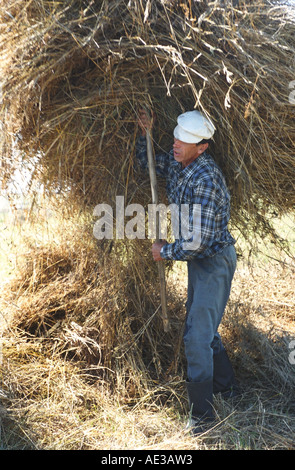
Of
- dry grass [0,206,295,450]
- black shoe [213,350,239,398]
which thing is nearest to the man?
dry grass [0,206,295,450]

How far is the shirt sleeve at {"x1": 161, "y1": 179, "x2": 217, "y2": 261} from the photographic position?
272cm

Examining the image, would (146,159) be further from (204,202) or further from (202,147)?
(204,202)

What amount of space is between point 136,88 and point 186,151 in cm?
44

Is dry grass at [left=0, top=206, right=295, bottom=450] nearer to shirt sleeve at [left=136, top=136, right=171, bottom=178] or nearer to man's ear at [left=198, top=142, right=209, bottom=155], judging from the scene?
shirt sleeve at [left=136, top=136, right=171, bottom=178]

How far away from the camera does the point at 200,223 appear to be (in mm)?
2719

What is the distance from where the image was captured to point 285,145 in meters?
2.90

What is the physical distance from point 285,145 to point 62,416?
2.00m

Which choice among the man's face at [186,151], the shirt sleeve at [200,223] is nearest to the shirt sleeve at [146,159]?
the man's face at [186,151]

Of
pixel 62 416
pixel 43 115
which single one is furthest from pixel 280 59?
pixel 62 416

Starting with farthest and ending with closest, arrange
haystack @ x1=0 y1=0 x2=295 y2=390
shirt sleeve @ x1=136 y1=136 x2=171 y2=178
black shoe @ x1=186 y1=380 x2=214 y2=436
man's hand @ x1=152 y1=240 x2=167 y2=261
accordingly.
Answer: shirt sleeve @ x1=136 y1=136 x2=171 y2=178 → man's hand @ x1=152 y1=240 x2=167 y2=261 → black shoe @ x1=186 y1=380 x2=214 y2=436 → haystack @ x1=0 y1=0 x2=295 y2=390

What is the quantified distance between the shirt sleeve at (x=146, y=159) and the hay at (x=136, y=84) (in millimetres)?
64

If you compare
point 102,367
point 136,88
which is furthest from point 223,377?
point 136,88

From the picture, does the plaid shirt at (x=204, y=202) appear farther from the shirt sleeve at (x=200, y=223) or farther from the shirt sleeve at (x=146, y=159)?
the shirt sleeve at (x=146, y=159)

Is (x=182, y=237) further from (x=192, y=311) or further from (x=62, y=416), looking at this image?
(x=62, y=416)
